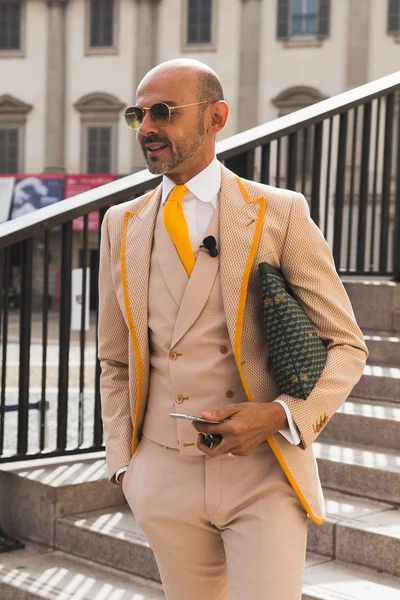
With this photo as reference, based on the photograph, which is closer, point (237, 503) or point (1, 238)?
point (237, 503)

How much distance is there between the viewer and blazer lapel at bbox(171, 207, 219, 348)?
2.25 m

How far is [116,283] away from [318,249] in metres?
0.53

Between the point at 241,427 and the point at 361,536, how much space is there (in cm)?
186

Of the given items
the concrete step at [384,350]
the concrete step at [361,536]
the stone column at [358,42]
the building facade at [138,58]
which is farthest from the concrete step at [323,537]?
the building facade at [138,58]

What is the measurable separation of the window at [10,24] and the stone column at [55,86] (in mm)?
1366

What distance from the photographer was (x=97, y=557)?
4191 millimetres

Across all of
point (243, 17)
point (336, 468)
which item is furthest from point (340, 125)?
point (243, 17)

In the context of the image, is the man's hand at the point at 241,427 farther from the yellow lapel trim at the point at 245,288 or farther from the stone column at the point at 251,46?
the stone column at the point at 251,46

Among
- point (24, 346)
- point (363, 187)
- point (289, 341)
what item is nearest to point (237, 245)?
point (289, 341)

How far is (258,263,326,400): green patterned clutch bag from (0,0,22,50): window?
36.8 metres

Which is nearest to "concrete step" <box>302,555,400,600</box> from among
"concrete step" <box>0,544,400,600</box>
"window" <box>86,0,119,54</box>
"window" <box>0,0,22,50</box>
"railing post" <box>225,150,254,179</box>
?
"concrete step" <box>0,544,400,600</box>

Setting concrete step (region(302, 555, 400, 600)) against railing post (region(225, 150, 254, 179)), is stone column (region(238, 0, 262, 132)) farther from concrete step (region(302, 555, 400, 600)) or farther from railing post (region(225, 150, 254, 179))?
concrete step (region(302, 555, 400, 600))

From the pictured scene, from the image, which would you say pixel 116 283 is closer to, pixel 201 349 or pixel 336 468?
pixel 201 349

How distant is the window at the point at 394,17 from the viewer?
31.8 meters
